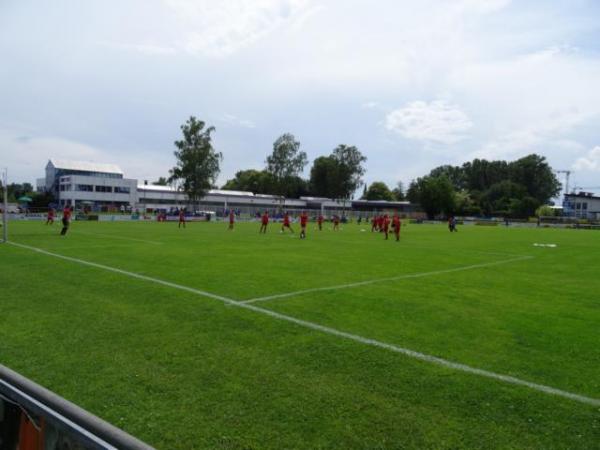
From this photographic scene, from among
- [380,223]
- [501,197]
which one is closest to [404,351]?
[380,223]

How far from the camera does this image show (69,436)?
8.40ft

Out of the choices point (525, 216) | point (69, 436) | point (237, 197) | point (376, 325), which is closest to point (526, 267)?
point (376, 325)

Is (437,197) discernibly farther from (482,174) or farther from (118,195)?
(118,195)

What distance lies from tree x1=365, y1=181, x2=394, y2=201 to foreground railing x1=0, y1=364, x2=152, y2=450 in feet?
426

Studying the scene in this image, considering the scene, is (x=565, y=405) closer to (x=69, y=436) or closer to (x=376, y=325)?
(x=376, y=325)

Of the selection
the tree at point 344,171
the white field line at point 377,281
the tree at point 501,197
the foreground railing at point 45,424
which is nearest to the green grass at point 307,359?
the white field line at point 377,281

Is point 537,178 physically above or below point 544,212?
above

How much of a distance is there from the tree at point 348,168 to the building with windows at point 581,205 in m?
49.6

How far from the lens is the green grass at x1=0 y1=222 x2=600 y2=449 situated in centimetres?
400

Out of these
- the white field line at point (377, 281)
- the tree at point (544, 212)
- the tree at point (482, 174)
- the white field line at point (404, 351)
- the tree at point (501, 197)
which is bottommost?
the white field line at point (377, 281)

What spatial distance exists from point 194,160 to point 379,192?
241ft

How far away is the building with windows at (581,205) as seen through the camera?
99125 mm

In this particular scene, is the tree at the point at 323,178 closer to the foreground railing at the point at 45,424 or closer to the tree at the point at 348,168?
the tree at the point at 348,168

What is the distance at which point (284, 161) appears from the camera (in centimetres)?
8519
